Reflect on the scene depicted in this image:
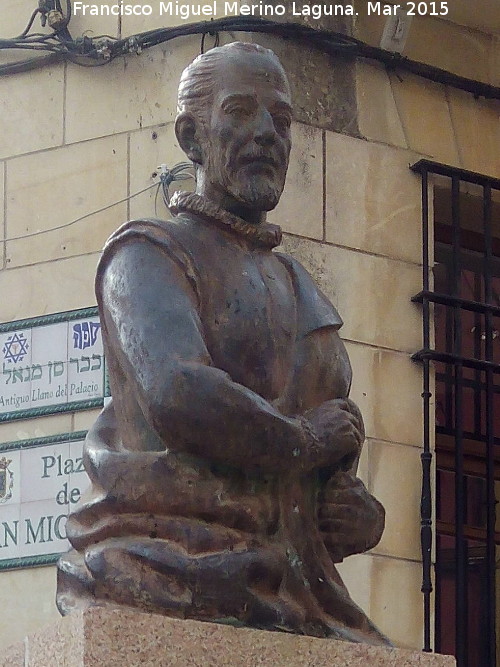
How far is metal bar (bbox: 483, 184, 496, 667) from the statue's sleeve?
3446 mm

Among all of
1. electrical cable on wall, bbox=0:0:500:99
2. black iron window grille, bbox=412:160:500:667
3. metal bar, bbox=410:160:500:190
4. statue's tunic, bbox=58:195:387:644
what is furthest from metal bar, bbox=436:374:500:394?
statue's tunic, bbox=58:195:387:644

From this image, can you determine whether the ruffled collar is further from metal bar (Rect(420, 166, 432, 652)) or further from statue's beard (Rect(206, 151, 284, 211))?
metal bar (Rect(420, 166, 432, 652))

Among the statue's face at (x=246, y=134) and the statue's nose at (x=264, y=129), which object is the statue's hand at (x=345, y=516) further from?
the statue's nose at (x=264, y=129)

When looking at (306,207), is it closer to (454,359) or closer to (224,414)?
(454,359)

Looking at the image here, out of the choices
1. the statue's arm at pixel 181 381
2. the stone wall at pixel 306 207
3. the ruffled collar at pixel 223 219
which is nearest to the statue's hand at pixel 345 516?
the statue's arm at pixel 181 381

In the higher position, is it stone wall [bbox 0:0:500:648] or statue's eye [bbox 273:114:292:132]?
statue's eye [bbox 273:114:292:132]

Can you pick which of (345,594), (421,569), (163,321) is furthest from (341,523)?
(421,569)

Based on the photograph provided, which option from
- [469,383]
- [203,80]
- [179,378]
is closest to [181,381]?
[179,378]

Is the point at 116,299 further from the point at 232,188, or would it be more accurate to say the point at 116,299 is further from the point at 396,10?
the point at 396,10

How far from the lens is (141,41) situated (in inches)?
298

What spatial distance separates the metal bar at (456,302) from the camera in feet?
25.2

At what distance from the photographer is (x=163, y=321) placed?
4.31 m

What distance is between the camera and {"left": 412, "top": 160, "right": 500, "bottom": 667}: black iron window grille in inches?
300

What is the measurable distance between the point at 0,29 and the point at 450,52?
70.0 inches
